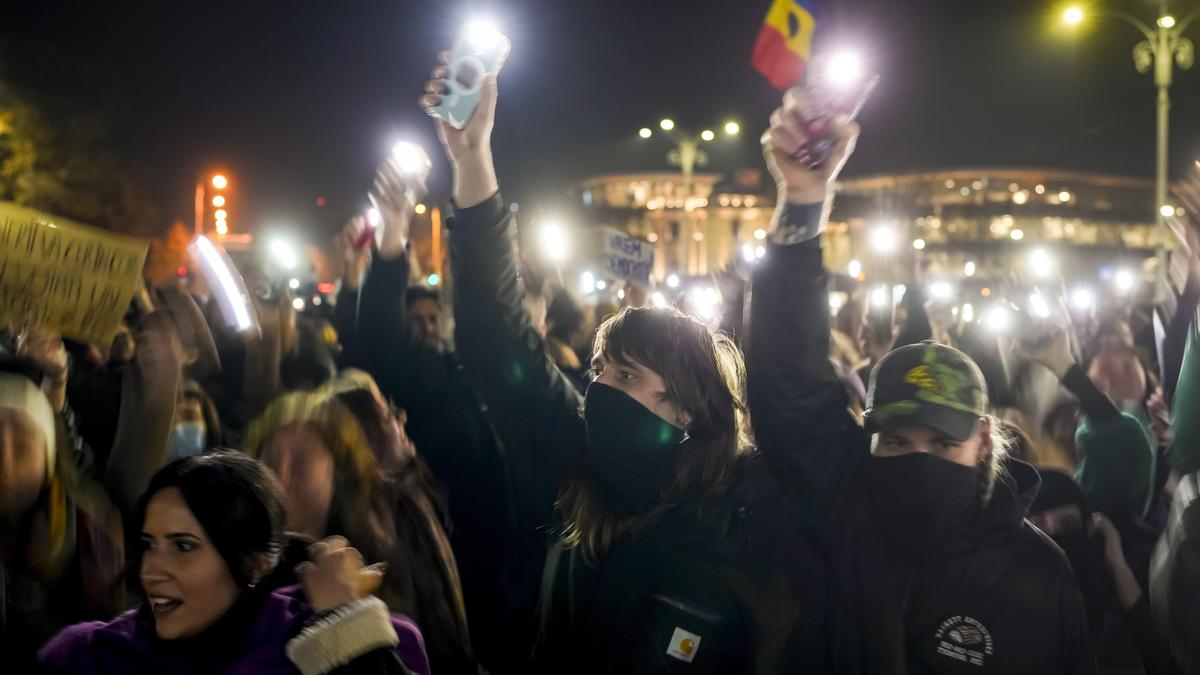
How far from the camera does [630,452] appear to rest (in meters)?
2.90

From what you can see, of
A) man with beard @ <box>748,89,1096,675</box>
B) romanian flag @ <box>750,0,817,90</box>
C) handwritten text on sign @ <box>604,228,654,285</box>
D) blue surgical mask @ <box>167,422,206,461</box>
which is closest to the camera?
man with beard @ <box>748,89,1096,675</box>

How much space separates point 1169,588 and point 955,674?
755mm

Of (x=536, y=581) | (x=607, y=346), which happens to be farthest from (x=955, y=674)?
(x=536, y=581)

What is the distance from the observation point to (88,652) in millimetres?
2553

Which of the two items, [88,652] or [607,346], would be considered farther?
[607,346]

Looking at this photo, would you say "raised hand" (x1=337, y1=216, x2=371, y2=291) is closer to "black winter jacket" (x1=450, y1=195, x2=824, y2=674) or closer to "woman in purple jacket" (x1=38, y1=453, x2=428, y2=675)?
"black winter jacket" (x1=450, y1=195, x2=824, y2=674)

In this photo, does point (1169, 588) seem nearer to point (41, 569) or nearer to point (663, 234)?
point (41, 569)

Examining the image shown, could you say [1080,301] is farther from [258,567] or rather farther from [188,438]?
[258,567]

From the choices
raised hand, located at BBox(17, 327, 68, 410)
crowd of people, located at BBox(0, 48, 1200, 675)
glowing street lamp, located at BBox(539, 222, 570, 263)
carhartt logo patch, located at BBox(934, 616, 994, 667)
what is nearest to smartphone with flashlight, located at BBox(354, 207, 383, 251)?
crowd of people, located at BBox(0, 48, 1200, 675)

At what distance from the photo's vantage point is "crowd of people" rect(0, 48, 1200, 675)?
261 centimetres

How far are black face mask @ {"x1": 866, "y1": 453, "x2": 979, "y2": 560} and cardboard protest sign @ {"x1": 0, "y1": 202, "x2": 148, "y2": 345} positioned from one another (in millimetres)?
2565

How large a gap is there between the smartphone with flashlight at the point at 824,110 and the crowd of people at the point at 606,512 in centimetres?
2

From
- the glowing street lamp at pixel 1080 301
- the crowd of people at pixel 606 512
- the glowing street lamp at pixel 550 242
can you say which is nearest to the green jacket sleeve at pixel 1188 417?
the crowd of people at pixel 606 512

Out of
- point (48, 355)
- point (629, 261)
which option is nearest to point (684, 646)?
point (48, 355)
